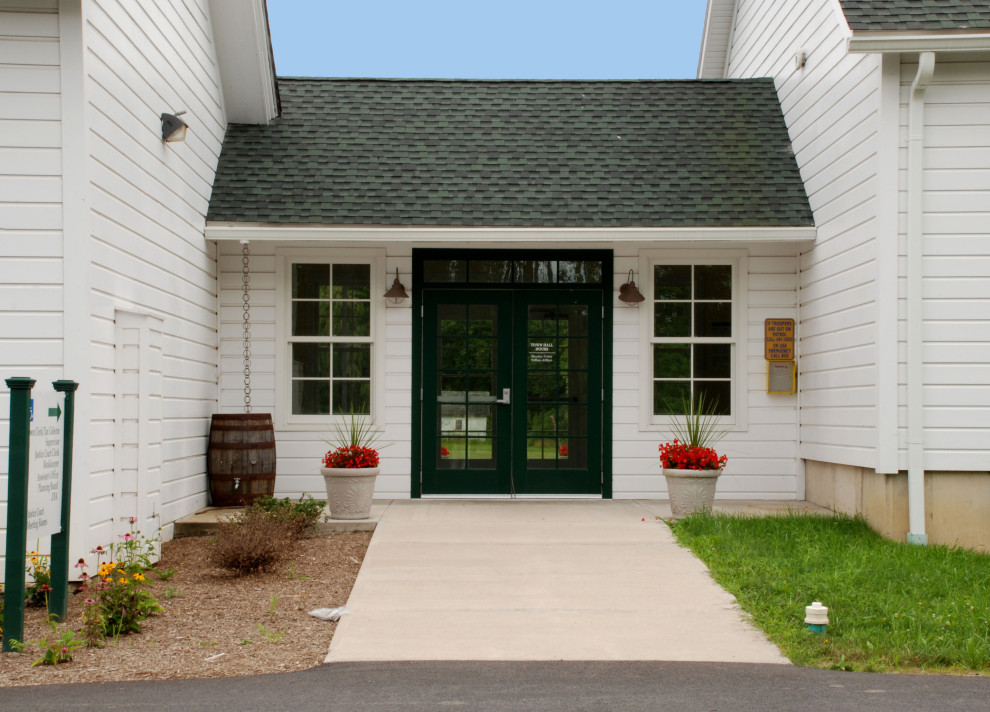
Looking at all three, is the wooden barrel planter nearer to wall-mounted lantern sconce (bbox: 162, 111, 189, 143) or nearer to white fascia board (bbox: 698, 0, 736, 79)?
wall-mounted lantern sconce (bbox: 162, 111, 189, 143)

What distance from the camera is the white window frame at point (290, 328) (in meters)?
9.57

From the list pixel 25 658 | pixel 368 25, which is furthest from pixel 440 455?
pixel 368 25

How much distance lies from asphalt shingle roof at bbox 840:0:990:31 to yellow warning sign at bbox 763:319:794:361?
310cm

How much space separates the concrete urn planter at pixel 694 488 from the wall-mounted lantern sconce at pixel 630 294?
1.94 meters

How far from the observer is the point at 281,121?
10.1m

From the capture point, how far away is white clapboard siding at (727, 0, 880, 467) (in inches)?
303

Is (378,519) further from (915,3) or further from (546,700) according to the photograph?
(915,3)

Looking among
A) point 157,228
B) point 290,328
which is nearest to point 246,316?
point 290,328

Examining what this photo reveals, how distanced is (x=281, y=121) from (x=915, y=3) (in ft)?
19.4

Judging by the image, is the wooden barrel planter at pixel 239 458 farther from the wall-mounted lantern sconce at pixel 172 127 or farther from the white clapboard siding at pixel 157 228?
the wall-mounted lantern sconce at pixel 172 127

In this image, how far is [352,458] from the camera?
8.17 m

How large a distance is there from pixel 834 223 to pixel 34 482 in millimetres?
6585

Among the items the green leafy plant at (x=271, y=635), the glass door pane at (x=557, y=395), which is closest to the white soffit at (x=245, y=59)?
the glass door pane at (x=557, y=395)

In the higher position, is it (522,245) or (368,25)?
(368,25)
